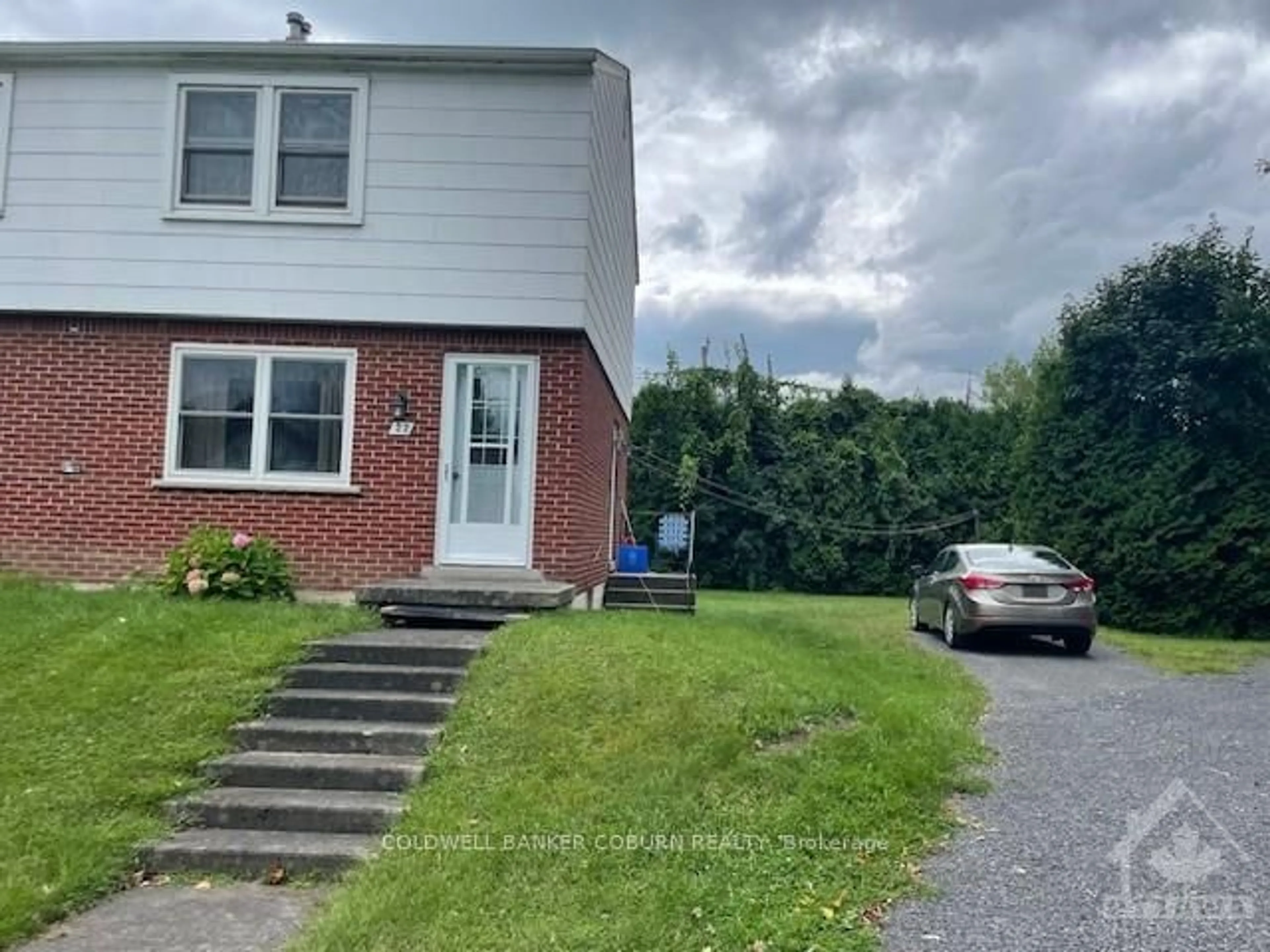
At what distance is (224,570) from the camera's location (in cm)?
986

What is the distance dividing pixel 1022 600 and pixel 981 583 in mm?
503

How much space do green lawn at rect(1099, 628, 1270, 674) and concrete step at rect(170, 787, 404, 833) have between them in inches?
369

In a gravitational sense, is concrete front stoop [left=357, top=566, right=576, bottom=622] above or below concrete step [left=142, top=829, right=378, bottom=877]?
above

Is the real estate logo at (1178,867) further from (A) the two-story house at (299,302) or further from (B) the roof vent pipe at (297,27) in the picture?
(B) the roof vent pipe at (297,27)

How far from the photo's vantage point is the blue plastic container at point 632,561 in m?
15.2

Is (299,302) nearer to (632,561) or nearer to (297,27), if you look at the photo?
(297,27)

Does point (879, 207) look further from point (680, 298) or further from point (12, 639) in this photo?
point (12, 639)

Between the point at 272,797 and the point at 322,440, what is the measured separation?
18.8 feet

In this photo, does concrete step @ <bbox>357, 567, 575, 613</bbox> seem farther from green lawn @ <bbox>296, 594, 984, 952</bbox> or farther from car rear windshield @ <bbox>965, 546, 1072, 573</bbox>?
car rear windshield @ <bbox>965, 546, 1072, 573</bbox>

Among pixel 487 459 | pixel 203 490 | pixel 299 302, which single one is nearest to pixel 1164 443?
pixel 487 459

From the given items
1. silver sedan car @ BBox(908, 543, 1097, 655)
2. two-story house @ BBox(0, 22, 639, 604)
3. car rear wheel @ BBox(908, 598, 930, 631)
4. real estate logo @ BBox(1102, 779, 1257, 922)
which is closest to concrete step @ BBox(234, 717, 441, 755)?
real estate logo @ BBox(1102, 779, 1257, 922)

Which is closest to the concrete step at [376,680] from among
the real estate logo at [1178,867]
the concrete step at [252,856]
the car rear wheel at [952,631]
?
the concrete step at [252,856]

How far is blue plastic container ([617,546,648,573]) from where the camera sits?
49.9 feet

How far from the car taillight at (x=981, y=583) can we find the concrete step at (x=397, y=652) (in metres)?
6.97
